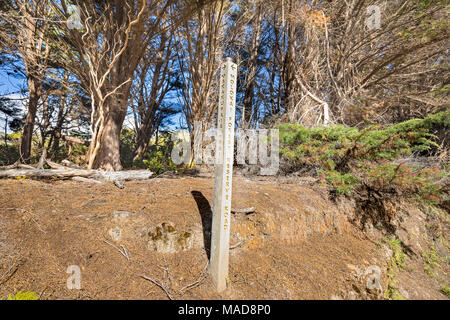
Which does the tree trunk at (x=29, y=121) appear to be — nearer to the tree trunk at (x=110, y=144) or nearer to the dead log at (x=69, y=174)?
the tree trunk at (x=110, y=144)

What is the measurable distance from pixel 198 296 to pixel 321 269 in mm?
1808

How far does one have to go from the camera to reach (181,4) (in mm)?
5859

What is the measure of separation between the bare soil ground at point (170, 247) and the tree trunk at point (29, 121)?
513 centimetres

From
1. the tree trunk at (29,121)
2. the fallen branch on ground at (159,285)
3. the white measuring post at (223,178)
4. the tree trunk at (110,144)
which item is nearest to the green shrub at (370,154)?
the white measuring post at (223,178)

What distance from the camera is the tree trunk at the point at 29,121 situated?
6.72 m

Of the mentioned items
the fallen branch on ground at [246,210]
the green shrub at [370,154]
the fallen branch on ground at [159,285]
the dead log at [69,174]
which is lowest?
the fallen branch on ground at [159,285]

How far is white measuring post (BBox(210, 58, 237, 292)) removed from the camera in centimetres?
213

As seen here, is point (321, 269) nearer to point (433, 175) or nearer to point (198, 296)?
point (198, 296)

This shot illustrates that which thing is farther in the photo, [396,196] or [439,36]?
[439,36]

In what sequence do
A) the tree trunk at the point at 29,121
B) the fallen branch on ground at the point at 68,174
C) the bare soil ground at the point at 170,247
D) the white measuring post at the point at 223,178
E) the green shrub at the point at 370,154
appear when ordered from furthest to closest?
the tree trunk at the point at 29,121 < the fallen branch on ground at the point at 68,174 < the green shrub at the point at 370,154 < the white measuring post at the point at 223,178 < the bare soil ground at the point at 170,247

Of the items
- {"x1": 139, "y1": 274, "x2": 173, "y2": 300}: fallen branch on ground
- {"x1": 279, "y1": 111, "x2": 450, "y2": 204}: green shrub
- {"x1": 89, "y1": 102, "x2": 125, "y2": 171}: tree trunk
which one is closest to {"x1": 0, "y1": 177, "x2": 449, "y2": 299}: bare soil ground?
{"x1": 139, "y1": 274, "x2": 173, "y2": 300}: fallen branch on ground

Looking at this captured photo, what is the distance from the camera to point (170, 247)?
8.27ft
